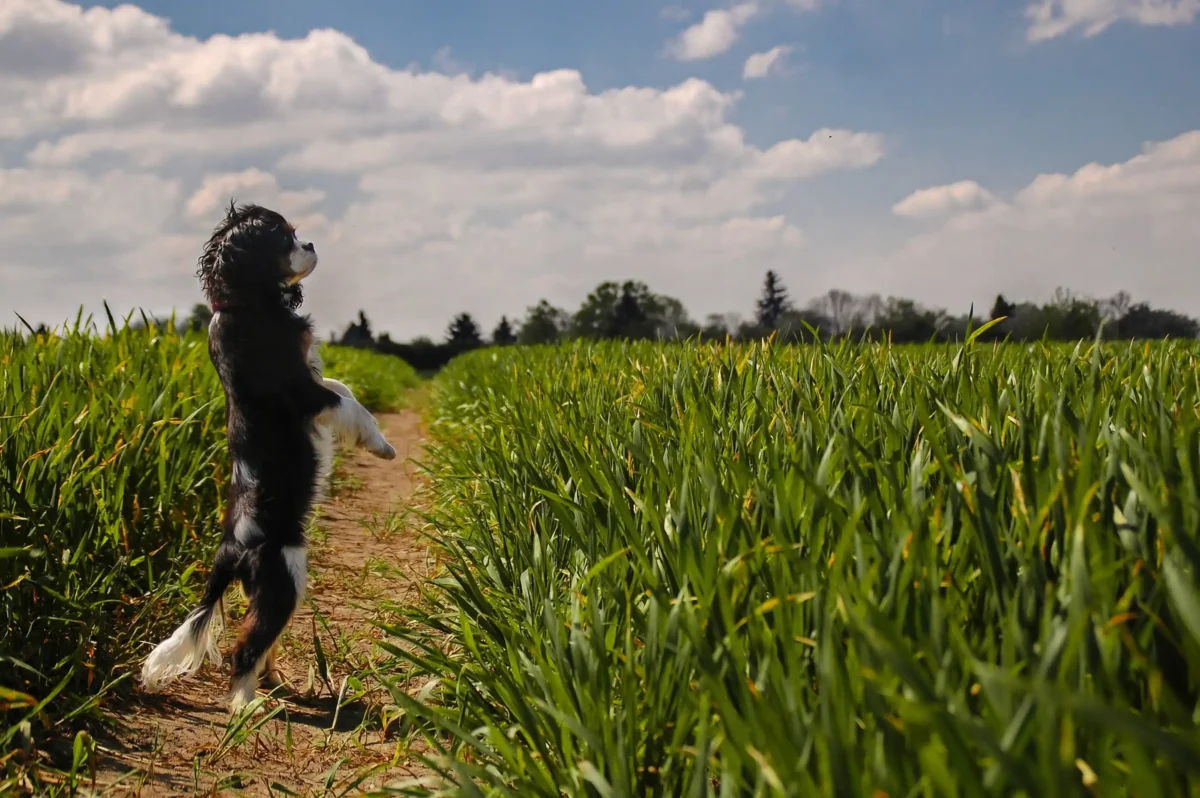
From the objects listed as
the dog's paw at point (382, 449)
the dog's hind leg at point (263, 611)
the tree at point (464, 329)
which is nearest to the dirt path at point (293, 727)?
the dog's hind leg at point (263, 611)

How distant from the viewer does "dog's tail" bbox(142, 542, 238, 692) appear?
2787mm

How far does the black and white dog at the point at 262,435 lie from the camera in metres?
2.90

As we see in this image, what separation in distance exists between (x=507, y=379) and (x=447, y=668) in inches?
180

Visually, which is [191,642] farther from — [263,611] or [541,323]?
[541,323]

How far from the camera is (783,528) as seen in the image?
1806mm

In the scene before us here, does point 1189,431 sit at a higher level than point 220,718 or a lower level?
higher

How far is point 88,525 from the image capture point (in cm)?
323

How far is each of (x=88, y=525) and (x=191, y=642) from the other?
75cm

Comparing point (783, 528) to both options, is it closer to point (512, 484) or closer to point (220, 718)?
point (512, 484)

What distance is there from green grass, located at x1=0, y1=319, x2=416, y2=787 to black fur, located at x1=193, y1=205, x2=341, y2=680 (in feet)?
1.22

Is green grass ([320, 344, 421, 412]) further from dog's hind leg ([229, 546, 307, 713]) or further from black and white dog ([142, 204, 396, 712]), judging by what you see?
dog's hind leg ([229, 546, 307, 713])

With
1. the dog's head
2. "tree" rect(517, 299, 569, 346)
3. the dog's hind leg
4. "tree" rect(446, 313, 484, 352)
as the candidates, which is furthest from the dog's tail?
"tree" rect(446, 313, 484, 352)

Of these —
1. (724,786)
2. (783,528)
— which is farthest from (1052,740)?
(783,528)

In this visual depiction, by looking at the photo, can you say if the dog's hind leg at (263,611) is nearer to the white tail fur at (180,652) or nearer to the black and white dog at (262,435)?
the black and white dog at (262,435)
